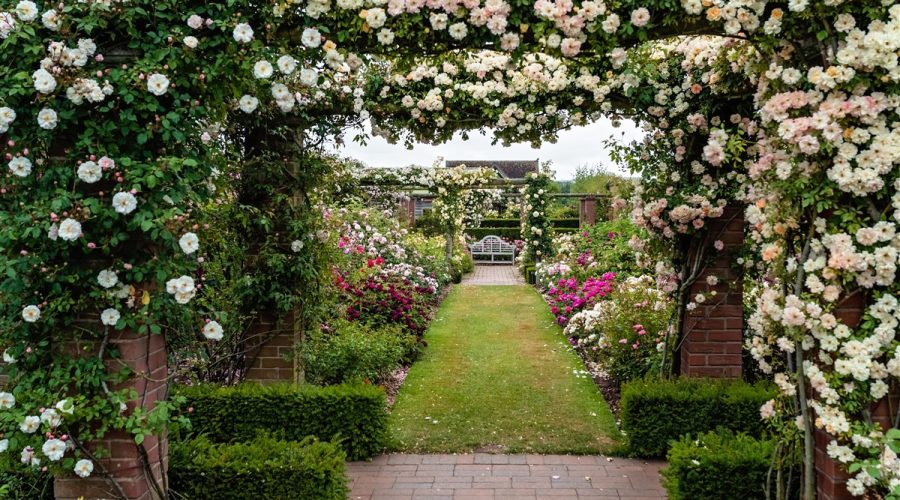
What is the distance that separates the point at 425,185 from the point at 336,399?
386 inches

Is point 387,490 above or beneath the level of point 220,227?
beneath

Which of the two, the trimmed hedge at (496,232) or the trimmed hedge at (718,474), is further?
the trimmed hedge at (496,232)

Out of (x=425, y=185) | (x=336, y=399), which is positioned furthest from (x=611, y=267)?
(x=336, y=399)

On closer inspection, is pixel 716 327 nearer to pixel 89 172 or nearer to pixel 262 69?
pixel 262 69

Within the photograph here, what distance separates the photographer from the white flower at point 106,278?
255 centimetres

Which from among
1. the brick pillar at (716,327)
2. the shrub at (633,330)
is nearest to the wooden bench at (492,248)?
the shrub at (633,330)

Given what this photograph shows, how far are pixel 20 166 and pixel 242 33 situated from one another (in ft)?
3.26

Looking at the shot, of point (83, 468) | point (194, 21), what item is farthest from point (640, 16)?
point (83, 468)

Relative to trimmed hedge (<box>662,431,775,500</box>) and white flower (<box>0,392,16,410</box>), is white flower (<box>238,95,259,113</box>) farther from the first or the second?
trimmed hedge (<box>662,431,775,500</box>)

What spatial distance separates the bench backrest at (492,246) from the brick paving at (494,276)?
0.59 m

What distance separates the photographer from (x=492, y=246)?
1983 centimetres

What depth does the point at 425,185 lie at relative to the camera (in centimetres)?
1382

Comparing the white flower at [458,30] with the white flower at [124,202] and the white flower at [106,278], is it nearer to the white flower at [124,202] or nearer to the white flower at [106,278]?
the white flower at [124,202]

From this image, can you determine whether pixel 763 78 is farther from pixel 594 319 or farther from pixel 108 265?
pixel 594 319
